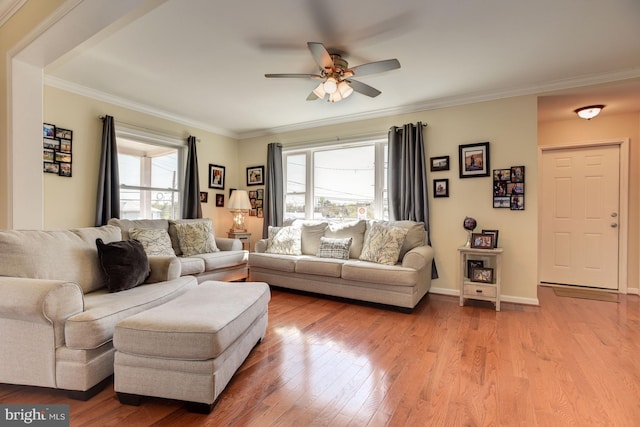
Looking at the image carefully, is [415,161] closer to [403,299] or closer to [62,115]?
[403,299]

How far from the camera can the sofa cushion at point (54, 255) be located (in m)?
1.92

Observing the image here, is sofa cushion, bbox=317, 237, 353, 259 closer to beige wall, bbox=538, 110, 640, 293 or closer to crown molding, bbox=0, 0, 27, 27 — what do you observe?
crown molding, bbox=0, 0, 27, 27

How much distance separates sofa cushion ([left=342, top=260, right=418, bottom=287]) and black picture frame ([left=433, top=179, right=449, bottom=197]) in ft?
4.07

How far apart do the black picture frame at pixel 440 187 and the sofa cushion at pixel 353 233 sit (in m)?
1.00

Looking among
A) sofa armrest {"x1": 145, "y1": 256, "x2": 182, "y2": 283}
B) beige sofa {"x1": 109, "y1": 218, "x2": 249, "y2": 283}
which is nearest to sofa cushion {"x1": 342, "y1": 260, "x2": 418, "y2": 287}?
beige sofa {"x1": 109, "y1": 218, "x2": 249, "y2": 283}

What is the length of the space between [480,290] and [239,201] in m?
3.69

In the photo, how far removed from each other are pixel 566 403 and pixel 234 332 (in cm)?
188

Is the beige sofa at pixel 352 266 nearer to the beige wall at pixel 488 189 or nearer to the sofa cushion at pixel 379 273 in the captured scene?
the sofa cushion at pixel 379 273

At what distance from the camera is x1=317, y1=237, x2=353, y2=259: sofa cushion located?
12.9 ft

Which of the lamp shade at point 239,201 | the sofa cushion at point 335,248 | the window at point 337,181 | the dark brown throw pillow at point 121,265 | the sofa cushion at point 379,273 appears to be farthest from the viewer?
the lamp shade at point 239,201

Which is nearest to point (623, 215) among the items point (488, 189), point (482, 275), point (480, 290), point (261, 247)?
point (488, 189)

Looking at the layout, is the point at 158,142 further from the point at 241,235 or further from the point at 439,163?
the point at 439,163

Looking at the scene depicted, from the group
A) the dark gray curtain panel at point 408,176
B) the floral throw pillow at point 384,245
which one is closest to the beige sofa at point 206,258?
the floral throw pillow at point 384,245

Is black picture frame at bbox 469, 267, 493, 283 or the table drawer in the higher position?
black picture frame at bbox 469, 267, 493, 283
